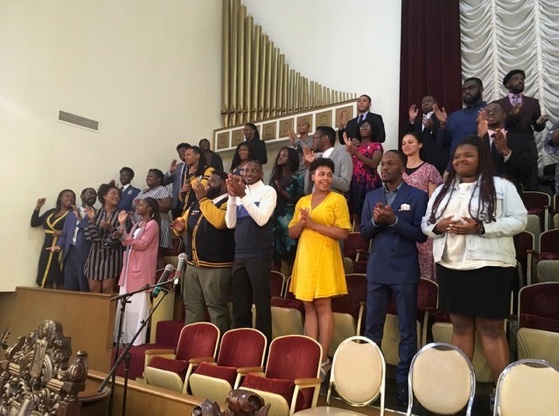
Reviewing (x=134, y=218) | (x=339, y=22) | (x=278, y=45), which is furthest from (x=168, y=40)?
(x=134, y=218)

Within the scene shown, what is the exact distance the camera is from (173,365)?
A: 10.1 feet

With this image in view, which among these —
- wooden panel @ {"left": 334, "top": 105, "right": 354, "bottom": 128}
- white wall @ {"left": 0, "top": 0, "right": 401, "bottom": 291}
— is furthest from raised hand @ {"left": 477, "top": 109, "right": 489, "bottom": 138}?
white wall @ {"left": 0, "top": 0, "right": 401, "bottom": 291}

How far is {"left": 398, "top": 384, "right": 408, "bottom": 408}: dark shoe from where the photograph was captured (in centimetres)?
253

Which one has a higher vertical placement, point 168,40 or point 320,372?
point 168,40

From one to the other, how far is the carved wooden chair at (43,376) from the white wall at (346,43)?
16.3 ft

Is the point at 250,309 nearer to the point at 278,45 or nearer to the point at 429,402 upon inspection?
the point at 429,402

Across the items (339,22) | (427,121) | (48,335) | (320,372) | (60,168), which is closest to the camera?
(48,335)

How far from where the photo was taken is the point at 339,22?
706 cm

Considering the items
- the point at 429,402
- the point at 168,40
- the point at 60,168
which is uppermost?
the point at 168,40

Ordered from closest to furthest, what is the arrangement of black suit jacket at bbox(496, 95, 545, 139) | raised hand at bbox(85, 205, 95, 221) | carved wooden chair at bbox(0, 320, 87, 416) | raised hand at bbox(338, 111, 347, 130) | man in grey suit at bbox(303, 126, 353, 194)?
carved wooden chair at bbox(0, 320, 87, 416) < man in grey suit at bbox(303, 126, 353, 194) < black suit jacket at bbox(496, 95, 545, 139) < raised hand at bbox(85, 205, 95, 221) < raised hand at bbox(338, 111, 347, 130)

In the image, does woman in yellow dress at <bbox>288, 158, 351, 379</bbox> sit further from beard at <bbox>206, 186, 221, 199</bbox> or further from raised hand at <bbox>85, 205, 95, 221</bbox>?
raised hand at <bbox>85, 205, 95, 221</bbox>

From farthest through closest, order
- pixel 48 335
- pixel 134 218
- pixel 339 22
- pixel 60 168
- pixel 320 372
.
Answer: pixel 339 22 → pixel 60 168 → pixel 134 218 → pixel 320 372 → pixel 48 335

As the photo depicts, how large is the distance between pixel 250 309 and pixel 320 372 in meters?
0.77

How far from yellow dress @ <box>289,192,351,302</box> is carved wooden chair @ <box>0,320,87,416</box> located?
1.28m
